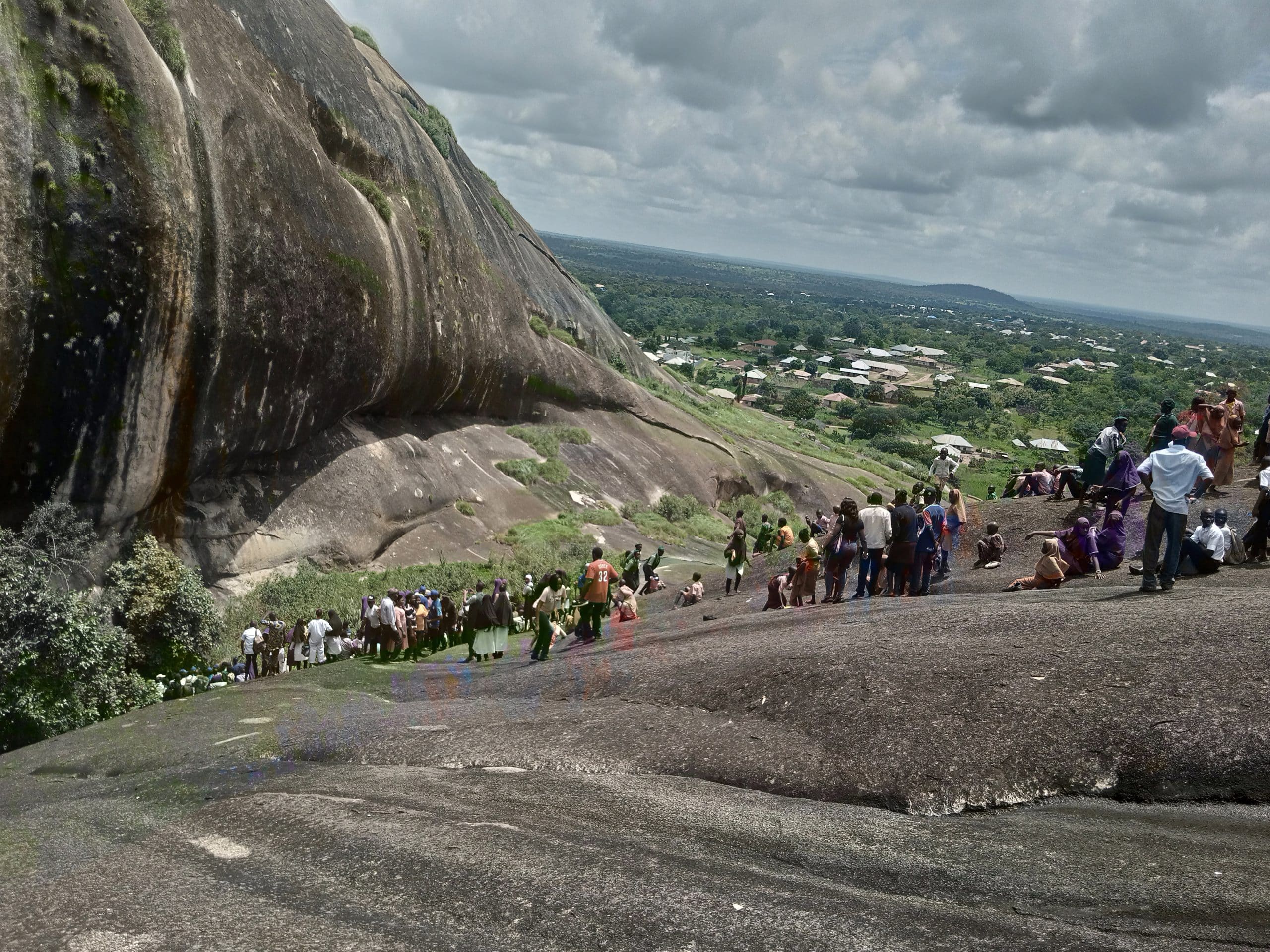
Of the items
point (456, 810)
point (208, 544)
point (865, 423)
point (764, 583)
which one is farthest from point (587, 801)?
point (865, 423)

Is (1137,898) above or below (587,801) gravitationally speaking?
above

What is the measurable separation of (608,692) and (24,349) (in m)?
11.8

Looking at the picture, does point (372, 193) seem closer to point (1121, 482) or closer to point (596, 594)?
point (596, 594)

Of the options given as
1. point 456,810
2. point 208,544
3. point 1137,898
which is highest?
point 1137,898

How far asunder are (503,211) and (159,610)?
33.1 metres

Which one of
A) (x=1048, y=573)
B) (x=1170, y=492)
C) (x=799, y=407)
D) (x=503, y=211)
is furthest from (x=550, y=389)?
(x=799, y=407)

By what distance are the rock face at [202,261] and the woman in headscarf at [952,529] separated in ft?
48.7

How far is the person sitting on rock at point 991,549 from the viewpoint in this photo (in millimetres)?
16797

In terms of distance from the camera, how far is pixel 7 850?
702 centimetres

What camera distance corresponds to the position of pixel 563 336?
1639 inches

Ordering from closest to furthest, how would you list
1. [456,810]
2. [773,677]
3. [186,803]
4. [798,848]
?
[798,848], [456,810], [186,803], [773,677]

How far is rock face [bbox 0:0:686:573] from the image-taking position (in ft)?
53.3

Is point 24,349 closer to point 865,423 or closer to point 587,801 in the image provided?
point 587,801

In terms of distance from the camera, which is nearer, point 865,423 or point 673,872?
point 673,872
